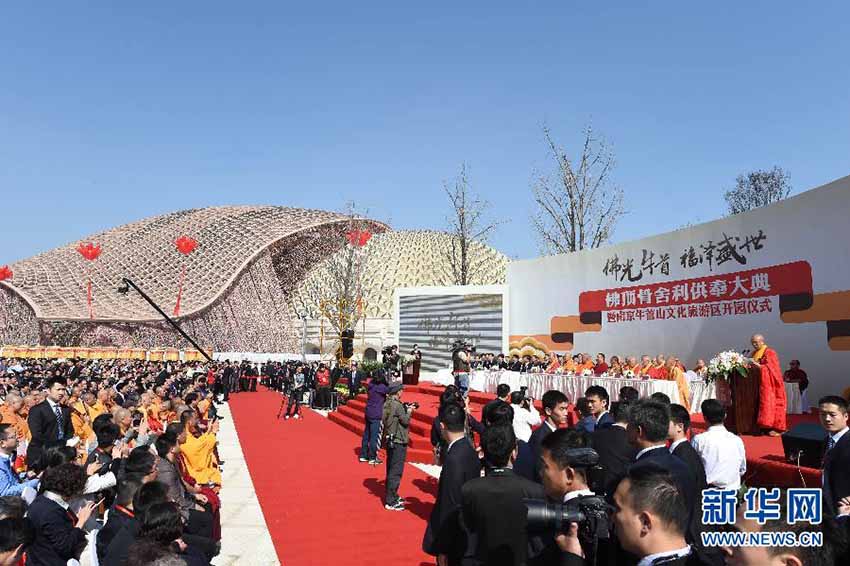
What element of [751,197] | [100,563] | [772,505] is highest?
[751,197]

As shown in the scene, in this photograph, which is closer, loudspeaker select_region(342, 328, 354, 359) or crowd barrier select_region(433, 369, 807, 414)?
crowd barrier select_region(433, 369, 807, 414)

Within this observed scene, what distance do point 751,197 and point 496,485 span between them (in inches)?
1494

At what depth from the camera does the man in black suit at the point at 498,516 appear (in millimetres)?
2762

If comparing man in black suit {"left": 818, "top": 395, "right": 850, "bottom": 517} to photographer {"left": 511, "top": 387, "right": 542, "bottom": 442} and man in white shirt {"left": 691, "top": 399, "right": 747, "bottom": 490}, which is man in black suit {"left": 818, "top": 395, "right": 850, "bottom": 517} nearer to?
man in white shirt {"left": 691, "top": 399, "right": 747, "bottom": 490}

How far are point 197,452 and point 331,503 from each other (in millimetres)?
2373

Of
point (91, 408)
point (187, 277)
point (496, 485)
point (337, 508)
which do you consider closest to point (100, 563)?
point (496, 485)

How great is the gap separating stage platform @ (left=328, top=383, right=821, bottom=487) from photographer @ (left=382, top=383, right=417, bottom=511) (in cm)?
277

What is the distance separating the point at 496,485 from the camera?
282cm

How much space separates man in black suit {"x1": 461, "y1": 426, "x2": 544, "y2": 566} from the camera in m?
2.76

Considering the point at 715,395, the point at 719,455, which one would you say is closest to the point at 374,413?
the point at 719,455

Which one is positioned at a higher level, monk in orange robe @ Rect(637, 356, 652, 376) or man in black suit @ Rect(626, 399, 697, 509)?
man in black suit @ Rect(626, 399, 697, 509)

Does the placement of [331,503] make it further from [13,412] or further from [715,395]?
[715,395]

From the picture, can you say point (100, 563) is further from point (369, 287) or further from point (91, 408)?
point (369, 287)

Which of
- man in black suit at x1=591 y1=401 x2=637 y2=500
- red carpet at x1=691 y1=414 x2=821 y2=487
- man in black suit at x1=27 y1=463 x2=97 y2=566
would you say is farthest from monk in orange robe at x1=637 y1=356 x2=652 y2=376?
man in black suit at x1=27 y1=463 x2=97 y2=566
